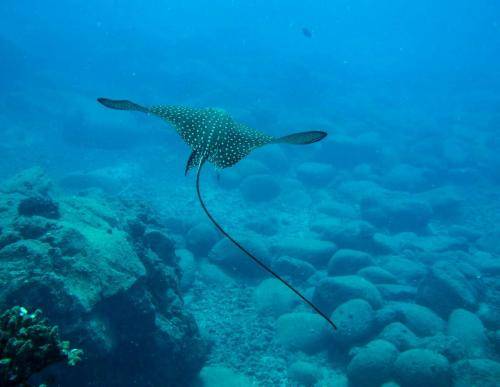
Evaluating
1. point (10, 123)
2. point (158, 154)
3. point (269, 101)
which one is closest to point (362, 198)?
point (158, 154)

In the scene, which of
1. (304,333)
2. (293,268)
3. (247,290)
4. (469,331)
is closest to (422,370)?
(469,331)

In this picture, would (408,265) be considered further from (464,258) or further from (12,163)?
(12,163)

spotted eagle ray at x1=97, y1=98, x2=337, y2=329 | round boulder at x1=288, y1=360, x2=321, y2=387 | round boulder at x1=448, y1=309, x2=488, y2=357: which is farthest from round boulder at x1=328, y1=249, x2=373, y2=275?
spotted eagle ray at x1=97, y1=98, x2=337, y2=329

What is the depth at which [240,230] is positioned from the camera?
1445 cm

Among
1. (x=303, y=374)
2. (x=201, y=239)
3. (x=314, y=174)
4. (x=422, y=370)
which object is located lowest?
(x=314, y=174)

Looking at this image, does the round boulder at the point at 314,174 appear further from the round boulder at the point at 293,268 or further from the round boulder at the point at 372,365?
the round boulder at the point at 372,365

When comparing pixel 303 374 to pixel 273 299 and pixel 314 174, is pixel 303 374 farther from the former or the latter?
pixel 314 174

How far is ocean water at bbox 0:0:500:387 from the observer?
546 centimetres

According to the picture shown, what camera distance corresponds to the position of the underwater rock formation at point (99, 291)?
462 cm

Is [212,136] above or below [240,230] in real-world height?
above

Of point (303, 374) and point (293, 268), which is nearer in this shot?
point (303, 374)

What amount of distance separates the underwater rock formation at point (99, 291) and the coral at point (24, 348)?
1556 millimetres

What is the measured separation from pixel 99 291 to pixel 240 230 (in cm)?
956

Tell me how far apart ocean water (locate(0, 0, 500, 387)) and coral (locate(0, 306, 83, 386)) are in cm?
2
